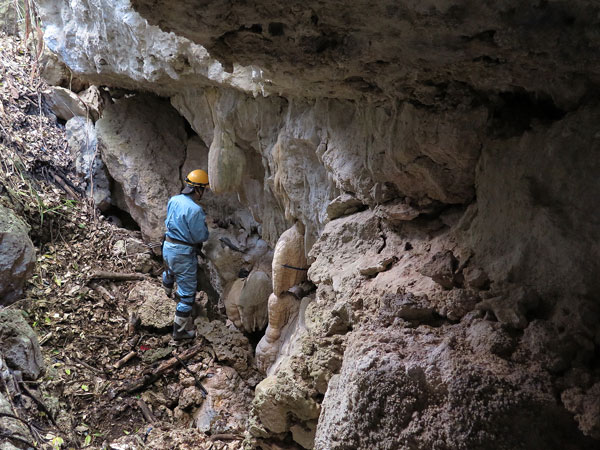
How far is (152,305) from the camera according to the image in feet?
18.4

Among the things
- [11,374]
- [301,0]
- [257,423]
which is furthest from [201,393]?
[301,0]

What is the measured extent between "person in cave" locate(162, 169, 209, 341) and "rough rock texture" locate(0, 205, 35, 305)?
4.49 feet

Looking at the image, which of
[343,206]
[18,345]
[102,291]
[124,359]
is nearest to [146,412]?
[124,359]

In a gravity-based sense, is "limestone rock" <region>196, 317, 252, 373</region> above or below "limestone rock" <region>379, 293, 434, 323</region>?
below

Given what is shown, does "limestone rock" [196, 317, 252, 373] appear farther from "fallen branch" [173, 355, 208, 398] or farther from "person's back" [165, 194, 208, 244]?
"person's back" [165, 194, 208, 244]

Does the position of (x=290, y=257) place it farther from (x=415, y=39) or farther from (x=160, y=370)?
(x=415, y=39)

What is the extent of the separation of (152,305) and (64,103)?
11.6ft

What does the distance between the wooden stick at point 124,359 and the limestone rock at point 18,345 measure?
Answer: 912 mm

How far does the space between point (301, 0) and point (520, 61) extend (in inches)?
26.4

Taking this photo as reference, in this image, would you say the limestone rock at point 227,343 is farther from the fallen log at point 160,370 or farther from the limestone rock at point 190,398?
the limestone rock at point 190,398

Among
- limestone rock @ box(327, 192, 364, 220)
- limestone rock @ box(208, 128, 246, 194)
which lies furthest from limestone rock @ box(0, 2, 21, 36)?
limestone rock @ box(327, 192, 364, 220)

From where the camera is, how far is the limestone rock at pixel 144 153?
6.14 meters

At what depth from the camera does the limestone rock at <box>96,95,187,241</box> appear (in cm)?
614

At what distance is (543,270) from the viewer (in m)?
1.54
